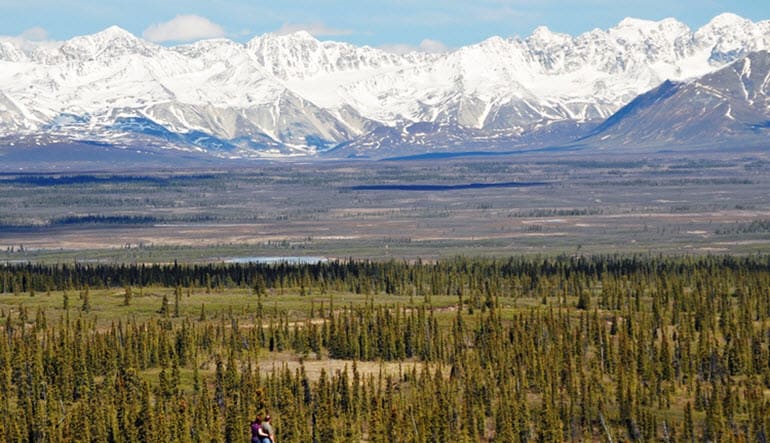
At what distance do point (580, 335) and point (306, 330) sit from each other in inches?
1125

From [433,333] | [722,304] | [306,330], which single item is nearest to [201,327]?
[306,330]

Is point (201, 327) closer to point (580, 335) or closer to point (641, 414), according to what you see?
point (580, 335)

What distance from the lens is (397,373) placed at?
472 ft

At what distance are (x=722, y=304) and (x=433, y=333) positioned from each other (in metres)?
39.5

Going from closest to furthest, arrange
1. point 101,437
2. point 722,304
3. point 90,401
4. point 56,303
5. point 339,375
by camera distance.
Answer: point 101,437 → point 90,401 → point 339,375 → point 722,304 → point 56,303

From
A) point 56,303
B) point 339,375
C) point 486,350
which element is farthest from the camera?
point 56,303

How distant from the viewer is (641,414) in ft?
411

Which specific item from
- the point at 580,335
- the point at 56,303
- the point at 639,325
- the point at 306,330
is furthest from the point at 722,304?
the point at 56,303

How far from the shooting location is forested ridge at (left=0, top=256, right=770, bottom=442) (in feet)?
383

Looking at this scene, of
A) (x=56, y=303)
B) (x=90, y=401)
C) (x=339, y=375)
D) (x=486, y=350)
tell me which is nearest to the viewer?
(x=90, y=401)

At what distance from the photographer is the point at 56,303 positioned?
621 feet

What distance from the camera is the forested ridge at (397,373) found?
117m

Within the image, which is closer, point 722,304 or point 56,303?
point 722,304

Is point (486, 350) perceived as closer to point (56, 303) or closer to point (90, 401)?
point (90, 401)
